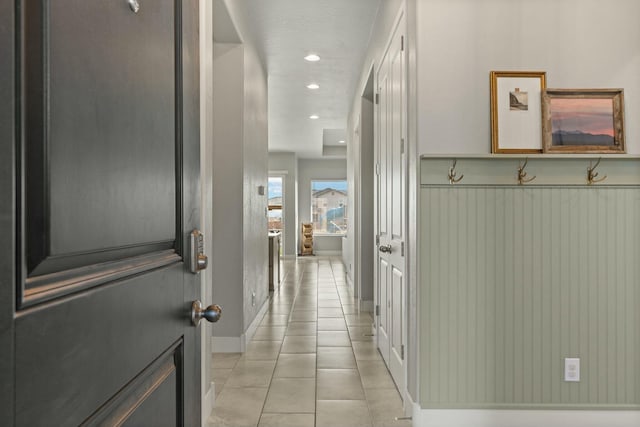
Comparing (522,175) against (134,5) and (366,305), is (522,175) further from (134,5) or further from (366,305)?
(366,305)

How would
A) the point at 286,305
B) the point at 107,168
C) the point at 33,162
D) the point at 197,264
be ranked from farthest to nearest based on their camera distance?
the point at 286,305 < the point at 197,264 < the point at 107,168 < the point at 33,162

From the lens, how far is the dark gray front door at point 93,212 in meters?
0.45

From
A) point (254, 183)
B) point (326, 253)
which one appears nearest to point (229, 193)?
point (254, 183)

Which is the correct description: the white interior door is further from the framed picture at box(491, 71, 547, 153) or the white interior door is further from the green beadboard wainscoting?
the framed picture at box(491, 71, 547, 153)

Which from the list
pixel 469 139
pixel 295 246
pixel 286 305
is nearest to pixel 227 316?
pixel 286 305

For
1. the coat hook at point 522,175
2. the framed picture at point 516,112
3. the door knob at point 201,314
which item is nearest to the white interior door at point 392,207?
the framed picture at point 516,112

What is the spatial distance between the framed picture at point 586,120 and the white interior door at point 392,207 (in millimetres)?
763

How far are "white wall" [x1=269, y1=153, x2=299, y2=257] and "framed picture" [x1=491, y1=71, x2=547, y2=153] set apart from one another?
9812 millimetres

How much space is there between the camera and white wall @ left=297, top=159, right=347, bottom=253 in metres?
12.9

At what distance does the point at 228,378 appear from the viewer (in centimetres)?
306

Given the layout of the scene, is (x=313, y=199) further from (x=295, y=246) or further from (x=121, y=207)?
(x=121, y=207)

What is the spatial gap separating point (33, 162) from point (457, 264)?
209 centimetres

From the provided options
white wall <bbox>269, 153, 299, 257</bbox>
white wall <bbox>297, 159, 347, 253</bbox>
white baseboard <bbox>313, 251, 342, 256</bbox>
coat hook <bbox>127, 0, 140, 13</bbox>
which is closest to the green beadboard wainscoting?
coat hook <bbox>127, 0, 140, 13</bbox>

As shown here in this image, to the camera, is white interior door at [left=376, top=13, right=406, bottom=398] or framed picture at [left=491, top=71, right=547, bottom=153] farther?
white interior door at [left=376, top=13, right=406, bottom=398]
